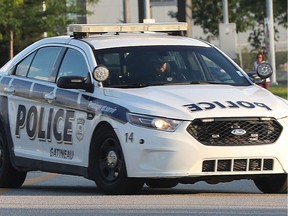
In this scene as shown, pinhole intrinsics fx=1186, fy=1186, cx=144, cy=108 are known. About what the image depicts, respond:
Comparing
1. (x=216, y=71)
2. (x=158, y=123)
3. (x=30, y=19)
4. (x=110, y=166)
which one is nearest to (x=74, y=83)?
(x=110, y=166)

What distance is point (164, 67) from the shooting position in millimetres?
12086

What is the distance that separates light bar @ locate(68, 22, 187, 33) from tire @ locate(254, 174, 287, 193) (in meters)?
2.18

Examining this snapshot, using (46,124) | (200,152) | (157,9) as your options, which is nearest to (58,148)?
(46,124)

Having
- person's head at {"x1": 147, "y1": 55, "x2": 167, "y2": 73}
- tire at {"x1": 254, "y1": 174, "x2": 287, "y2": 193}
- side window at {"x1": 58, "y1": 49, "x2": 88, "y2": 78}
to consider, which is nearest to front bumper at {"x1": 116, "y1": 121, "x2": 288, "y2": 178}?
tire at {"x1": 254, "y1": 174, "x2": 287, "y2": 193}

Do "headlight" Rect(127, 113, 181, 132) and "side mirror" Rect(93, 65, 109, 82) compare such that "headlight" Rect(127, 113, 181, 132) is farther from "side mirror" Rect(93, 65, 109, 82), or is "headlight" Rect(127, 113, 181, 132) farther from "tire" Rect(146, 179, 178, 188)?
"side mirror" Rect(93, 65, 109, 82)

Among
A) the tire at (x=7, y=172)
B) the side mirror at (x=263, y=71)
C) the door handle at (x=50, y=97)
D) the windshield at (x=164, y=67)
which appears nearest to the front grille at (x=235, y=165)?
the windshield at (x=164, y=67)

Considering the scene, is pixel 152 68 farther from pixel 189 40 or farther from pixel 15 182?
pixel 15 182

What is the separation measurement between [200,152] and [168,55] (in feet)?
5.90

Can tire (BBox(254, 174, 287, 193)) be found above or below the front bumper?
below

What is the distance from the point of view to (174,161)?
10773mm

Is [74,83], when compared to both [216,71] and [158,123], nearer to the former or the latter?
[158,123]

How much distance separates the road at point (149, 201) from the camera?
9852 mm

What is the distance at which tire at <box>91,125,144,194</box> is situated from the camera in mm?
11102

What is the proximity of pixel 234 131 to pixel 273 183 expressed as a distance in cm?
107
